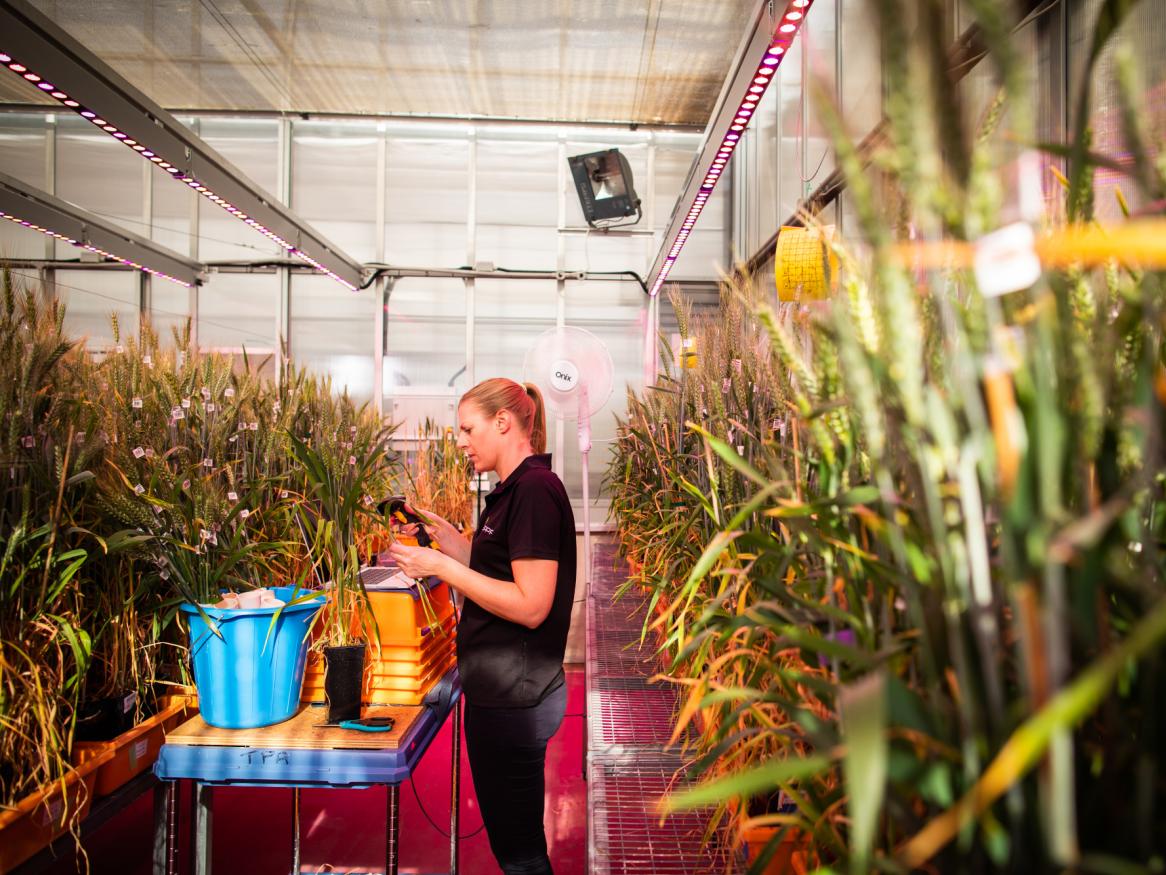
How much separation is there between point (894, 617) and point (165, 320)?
26.0 feet

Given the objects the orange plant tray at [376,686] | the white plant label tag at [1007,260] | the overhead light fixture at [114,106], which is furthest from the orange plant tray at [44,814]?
the overhead light fixture at [114,106]

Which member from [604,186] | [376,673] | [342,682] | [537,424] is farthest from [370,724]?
[604,186]

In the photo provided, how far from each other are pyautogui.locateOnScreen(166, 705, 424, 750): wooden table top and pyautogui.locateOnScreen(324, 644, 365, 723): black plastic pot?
48 millimetres

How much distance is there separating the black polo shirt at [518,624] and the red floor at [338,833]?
1.11 metres

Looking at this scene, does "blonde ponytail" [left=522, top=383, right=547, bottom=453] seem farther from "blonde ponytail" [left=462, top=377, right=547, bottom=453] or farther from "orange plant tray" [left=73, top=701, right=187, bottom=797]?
"orange plant tray" [left=73, top=701, right=187, bottom=797]

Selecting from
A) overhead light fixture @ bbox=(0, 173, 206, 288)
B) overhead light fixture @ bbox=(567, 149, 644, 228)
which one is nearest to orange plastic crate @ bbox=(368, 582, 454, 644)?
overhead light fixture @ bbox=(0, 173, 206, 288)

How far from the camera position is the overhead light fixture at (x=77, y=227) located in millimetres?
4250

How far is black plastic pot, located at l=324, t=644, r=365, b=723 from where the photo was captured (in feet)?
6.59

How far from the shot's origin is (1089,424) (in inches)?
19.0

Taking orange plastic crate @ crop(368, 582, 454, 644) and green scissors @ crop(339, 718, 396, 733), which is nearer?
green scissors @ crop(339, 718, 396, 733)

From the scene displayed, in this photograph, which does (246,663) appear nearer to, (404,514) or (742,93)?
(404,514)

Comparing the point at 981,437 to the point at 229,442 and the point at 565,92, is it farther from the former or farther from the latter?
→ the point at 565,92

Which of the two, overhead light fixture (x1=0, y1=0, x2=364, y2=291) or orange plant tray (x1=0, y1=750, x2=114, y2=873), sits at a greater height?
overhead light fixture (x1=0, y1=0, x2=364, y2=291)

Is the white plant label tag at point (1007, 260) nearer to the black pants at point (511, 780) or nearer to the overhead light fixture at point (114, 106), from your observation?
the black pants at point (511, 780)
